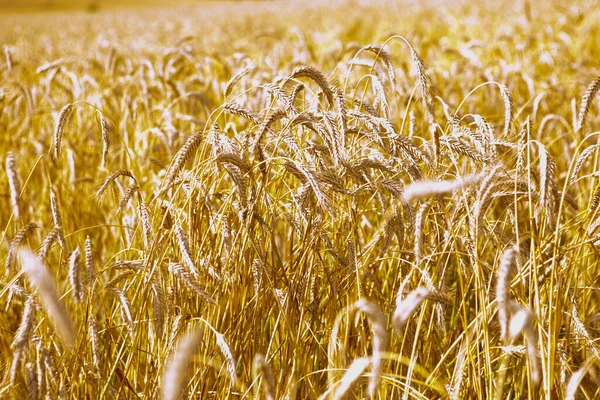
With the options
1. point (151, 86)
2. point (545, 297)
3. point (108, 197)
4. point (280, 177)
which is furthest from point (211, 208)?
point (151, 86)

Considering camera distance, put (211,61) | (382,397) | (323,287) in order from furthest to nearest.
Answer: (211,61), (323,287), (382,397)

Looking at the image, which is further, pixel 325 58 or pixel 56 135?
pixel 325 58

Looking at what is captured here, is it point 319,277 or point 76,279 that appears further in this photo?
point 319,277

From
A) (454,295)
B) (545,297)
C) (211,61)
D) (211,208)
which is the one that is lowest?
(454,295)

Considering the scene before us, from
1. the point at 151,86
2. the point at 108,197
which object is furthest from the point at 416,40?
the point at 108,197

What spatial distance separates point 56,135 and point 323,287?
30.4 inches

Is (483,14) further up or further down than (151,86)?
further up

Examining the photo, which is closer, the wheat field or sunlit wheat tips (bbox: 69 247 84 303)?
sunlit wheat tips (bbox: 69 247 84 303)

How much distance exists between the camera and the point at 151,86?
3.34 meters

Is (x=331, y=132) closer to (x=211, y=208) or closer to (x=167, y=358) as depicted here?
(x=211, y=208)

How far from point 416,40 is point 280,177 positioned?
15.0 ft

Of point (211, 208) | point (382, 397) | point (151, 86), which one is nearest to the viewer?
point (382, 397)

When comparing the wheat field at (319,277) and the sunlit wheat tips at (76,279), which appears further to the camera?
the wheat field at (319,277)

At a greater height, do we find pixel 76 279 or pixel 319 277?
pixel 76 279
